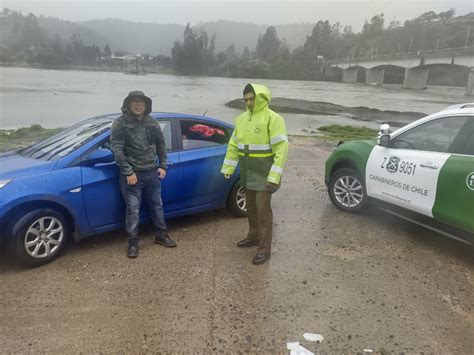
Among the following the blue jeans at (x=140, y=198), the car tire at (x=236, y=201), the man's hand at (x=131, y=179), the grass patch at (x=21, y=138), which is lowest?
the grass patch at (x=21, y=138)

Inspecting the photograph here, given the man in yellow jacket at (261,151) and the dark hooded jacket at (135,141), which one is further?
the dark hooded jacket at (135,141)

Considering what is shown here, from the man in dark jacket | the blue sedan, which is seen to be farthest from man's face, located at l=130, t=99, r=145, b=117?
the blue sedan

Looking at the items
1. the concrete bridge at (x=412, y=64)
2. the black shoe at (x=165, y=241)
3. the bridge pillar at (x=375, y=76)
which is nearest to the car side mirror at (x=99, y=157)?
the black shoe at (x=165, y=241)

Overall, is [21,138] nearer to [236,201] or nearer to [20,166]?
[20,166]

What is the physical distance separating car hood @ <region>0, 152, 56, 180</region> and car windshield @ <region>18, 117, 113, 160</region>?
0.12 meters

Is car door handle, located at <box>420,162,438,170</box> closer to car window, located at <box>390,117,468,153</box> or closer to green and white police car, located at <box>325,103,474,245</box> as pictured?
green and white police car, located at <box>325,103,474,245</box>

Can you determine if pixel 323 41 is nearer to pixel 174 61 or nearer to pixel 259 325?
pixel 174 61

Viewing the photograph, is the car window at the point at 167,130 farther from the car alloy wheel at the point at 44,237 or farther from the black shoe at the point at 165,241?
the car alloy wheel at the point at 44,237

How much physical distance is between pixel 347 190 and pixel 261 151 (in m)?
2.36

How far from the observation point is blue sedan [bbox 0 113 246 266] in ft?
12.2

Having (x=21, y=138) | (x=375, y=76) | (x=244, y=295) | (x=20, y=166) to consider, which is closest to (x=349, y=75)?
(x=375, y=76)

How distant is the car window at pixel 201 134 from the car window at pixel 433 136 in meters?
2.16

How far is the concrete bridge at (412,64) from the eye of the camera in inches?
2469

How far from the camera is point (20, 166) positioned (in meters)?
4.04
